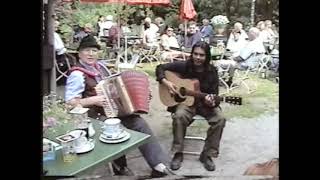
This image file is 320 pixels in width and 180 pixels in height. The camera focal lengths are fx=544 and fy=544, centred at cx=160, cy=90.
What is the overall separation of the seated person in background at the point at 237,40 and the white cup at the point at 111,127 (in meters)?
0.56

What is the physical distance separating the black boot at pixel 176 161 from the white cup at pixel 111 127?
0.84 ft

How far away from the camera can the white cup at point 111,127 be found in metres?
2.26

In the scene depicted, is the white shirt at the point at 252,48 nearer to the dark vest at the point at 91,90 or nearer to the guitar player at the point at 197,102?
the guitar player at the point at 197,102

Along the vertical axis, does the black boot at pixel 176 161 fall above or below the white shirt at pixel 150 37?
below

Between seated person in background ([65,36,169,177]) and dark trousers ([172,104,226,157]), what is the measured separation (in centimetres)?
9

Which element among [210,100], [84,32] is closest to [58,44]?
[84,32]

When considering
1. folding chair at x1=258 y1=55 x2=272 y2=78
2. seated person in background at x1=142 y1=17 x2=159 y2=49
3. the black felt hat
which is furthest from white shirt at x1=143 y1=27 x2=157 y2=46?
folding chair at x1=258 y1=55 x2=272 y2=78

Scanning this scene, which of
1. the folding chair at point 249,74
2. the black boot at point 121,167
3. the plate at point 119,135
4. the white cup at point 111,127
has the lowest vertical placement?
the black boot at point 121,167

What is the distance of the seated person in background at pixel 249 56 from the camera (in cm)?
226

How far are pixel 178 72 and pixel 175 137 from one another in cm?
27

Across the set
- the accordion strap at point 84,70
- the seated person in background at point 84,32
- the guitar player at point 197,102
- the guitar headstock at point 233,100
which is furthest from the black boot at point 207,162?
the seated person in background at point 84,32

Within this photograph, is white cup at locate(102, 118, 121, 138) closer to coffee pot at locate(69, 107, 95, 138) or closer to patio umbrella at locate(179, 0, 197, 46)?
coffee pot at locate(69, 107, 95, 138)

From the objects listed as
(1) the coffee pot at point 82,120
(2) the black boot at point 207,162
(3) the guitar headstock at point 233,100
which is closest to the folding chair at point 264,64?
(3) the guitar headstock at point 233,100
